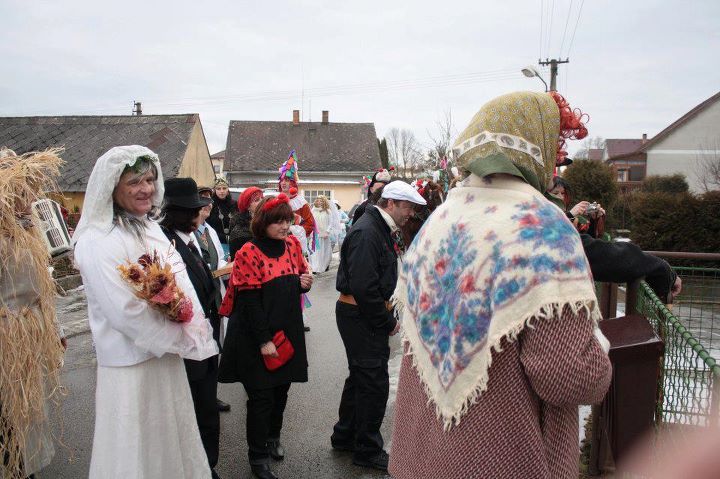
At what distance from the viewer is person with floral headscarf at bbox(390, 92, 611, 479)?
156 cm

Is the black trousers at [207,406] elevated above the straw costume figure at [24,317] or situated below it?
below

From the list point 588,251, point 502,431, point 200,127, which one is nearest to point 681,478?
point 502,431

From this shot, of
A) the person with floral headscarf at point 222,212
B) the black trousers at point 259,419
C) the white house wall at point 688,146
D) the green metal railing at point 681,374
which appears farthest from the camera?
the white house wall at point 688,146

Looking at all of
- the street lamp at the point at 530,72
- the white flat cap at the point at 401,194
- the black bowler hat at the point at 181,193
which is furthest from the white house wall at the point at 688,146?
the black bowler hat at the point at 181,193

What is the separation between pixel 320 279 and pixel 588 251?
10914 millimetres

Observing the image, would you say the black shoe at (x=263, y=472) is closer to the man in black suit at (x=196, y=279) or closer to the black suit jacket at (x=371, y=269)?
the man in black suit at (x=196, y=279)

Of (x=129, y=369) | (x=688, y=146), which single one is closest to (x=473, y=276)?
(x=129, y=369)

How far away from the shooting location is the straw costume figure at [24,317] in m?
3.05

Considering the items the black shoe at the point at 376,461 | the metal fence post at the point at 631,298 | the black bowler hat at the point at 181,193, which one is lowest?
the black shoe at the point at 376,461

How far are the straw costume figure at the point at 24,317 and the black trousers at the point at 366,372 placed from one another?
1.85m

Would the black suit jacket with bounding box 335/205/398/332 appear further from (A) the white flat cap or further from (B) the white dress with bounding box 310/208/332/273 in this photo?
(B) the white dress with bounding box 310/208/332/273

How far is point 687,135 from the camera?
128 ft

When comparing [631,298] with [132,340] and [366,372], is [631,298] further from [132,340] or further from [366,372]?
→ [132,340]

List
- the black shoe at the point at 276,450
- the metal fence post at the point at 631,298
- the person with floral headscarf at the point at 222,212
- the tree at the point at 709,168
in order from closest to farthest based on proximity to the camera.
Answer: the metal fence post at the point at 631,298 → the black shoe at the point at 276,450 → the person with floral headscarf at the point at 222,212 → the tree at the point at 709,168
